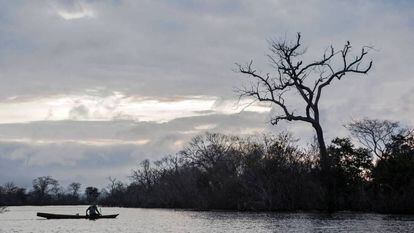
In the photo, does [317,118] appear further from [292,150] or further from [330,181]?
[292,150]

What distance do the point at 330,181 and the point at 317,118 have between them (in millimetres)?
6569

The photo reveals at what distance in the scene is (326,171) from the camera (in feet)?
196

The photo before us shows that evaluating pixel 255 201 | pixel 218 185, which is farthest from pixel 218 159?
pixel 255 201

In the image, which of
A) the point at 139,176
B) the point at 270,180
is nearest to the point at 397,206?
the point at 270,180

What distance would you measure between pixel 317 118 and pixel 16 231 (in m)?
30.7

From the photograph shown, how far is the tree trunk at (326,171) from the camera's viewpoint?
59094 millimetres

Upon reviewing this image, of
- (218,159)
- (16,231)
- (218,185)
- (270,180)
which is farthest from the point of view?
(218,159)

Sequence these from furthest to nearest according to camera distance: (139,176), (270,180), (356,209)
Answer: (139,176)
(270,180)
(356,209)

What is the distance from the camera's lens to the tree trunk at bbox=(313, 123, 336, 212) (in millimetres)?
59094

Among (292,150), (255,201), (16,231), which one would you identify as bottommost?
(16,231)

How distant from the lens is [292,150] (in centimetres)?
7075

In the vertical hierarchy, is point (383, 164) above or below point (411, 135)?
below

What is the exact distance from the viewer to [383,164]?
194 feet

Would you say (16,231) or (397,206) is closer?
(16,231)
